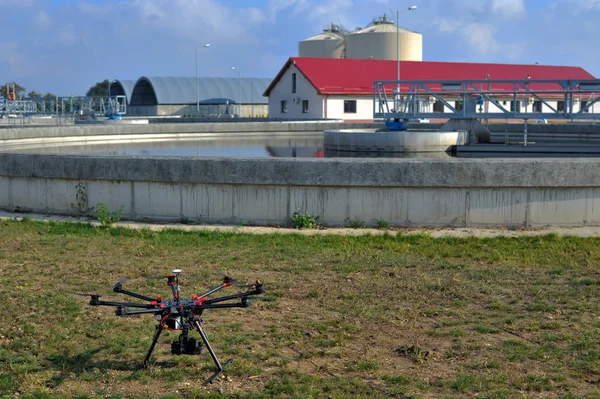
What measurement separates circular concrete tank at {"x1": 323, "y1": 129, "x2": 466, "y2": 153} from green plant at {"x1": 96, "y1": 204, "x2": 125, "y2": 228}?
6.94 m

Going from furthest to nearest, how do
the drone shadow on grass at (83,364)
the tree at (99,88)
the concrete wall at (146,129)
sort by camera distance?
the tree at (99,88), the concrete wall at (146,129), the drone shadow on grass at (83,364)

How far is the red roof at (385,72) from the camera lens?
58844 millimetres

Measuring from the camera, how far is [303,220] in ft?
37.8

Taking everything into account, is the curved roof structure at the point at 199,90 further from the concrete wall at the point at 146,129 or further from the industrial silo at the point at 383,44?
the concrete wall at the point at 146,129

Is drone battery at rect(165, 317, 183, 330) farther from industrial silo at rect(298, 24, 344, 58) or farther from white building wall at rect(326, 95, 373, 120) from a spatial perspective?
industrial silo at rect(298, 24, 344, 58)

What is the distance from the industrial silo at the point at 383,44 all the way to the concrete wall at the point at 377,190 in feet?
210

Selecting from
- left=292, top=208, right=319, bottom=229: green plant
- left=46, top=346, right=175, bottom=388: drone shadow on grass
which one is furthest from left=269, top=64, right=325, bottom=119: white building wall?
left=46, top=346, right=175, bottom=388: drone shadow on grass

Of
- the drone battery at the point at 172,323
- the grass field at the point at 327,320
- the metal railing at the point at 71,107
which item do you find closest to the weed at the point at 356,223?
the grass field at the point at 327,320

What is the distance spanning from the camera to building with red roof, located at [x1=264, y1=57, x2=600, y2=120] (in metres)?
58.1

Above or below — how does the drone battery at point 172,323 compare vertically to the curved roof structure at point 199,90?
below

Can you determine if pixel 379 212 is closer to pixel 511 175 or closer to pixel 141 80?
pixel 511 175

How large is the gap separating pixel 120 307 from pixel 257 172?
6.46m

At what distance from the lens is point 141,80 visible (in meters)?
85.6

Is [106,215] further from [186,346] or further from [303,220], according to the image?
[186,346]
